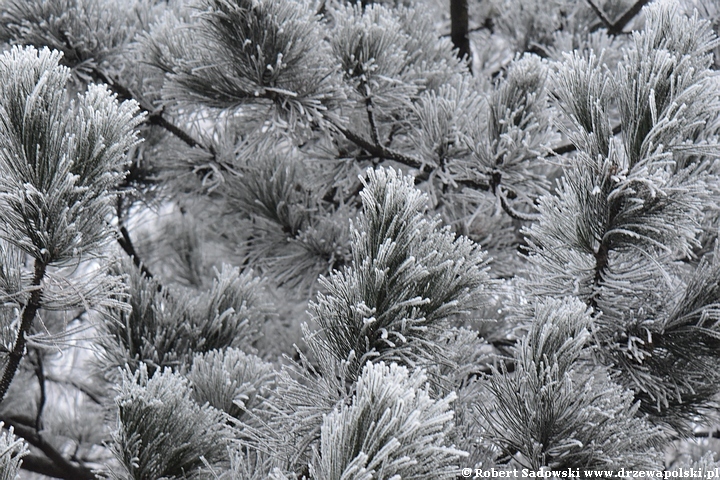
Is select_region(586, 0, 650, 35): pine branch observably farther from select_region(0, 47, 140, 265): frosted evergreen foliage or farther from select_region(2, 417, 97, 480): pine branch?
select_region(2, 417, 97, 480): pine branch

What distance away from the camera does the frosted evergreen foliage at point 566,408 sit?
0.79 m

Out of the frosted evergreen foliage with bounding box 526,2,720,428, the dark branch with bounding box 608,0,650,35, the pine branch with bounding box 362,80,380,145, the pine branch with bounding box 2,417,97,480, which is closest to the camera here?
the frosted evergreen foliage with bounding box 526,2,720,428

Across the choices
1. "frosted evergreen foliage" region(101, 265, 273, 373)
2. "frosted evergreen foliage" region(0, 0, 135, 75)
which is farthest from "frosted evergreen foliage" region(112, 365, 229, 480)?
"frosted evergreen foliage" region(0, 0, 135, 75)

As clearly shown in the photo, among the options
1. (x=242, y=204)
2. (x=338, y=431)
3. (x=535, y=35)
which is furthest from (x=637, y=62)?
(x=535, y=35)

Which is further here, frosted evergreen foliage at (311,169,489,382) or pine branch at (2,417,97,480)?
pine branch at (2,417,97,480)

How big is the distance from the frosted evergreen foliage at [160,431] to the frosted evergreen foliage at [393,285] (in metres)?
0.21

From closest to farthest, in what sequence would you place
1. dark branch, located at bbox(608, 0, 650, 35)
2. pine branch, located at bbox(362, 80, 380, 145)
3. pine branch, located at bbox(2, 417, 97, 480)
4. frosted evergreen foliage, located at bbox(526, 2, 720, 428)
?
1. frosted evergreen foliage, located at bbox(526, 2, 720, 428)
2. pine branch, located at bbox(362, 80, 380, 145)
3. pine branch, located at bbox(2, 417, 97, 480)
4. dark branch, located at bbox(608, 0, 650, 35)

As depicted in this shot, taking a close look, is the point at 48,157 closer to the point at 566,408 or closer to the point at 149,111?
the point at 566,408

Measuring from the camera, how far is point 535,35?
80.4 inches

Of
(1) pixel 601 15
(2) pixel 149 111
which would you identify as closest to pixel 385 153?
(2) pixel 149 111

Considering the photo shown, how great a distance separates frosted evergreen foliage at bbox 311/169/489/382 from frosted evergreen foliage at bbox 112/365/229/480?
0.68 feet

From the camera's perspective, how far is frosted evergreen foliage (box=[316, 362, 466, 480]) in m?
0.63

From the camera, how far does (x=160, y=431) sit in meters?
0.88

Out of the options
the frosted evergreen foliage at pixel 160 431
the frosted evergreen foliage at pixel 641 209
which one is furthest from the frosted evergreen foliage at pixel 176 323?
the frosted evergreen foliage at pixel 641 209
